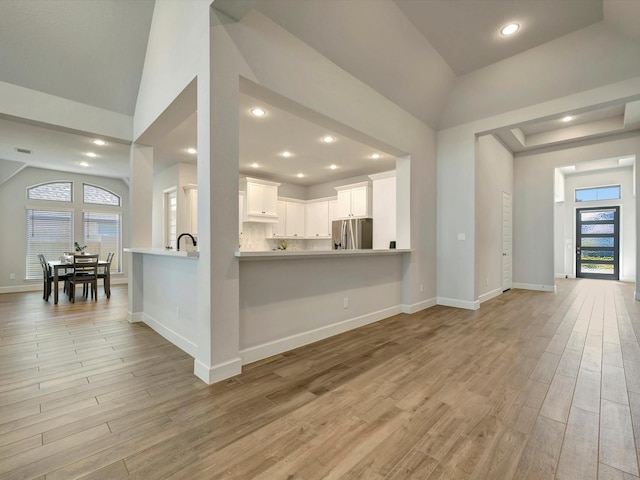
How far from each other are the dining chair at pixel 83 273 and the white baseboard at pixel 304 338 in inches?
183

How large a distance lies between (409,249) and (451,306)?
4.53ft

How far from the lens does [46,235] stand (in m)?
7.20

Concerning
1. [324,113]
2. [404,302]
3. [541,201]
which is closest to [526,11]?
[324,113]

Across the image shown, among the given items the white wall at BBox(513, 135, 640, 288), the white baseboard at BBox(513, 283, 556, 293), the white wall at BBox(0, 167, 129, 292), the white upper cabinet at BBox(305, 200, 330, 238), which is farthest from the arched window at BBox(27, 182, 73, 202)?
the white baseboard at BBox(513, 283, 556, 293)

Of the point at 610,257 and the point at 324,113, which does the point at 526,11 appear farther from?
the point at 610,257

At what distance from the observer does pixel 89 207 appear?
25.4 ft

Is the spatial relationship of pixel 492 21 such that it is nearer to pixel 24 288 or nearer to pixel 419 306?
pixel 419 306

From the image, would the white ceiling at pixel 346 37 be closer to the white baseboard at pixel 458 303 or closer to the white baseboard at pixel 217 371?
the white baseboard at pixel 217 371

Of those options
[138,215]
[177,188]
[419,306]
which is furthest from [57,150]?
[419,306]

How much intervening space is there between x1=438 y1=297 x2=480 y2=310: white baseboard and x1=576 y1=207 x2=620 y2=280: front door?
756cm

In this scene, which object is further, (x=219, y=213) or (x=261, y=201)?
(x=261, y=201)

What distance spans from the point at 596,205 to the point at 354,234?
26.9ft

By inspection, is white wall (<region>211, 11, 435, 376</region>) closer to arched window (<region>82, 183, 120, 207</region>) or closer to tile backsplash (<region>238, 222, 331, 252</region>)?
tile backsplash (<region>238, 222, 331, 252</region>)

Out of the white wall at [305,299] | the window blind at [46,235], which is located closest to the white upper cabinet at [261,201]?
the white wall at [305,299]
